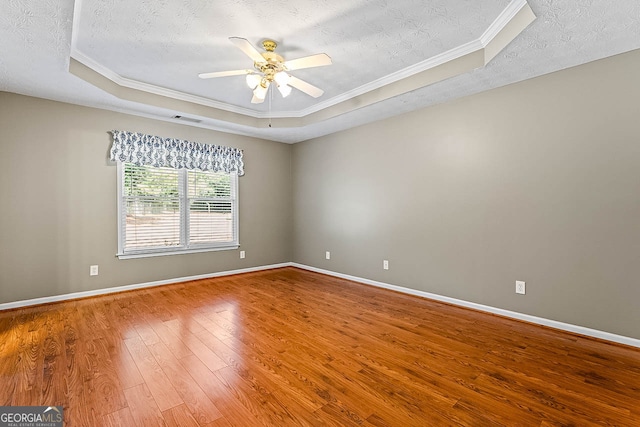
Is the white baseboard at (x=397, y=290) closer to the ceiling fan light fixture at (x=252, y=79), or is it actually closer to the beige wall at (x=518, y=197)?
the beige wall at (x=518, y=197)

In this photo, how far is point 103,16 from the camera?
2416 mm

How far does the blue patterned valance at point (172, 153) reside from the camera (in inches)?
164

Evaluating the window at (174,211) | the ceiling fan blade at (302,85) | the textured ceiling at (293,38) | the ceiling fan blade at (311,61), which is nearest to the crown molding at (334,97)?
the textured ceiling at (293,38)

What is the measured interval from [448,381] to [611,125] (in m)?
2.64

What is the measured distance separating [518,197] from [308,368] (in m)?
2.73

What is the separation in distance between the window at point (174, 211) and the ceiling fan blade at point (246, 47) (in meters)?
2.80

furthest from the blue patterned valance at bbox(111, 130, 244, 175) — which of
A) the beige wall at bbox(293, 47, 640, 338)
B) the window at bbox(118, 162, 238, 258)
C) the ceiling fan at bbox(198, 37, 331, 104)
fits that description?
the beige wall at bbox(293, 47, 640, 338)

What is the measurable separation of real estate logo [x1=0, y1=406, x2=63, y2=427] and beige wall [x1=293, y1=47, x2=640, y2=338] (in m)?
3.70

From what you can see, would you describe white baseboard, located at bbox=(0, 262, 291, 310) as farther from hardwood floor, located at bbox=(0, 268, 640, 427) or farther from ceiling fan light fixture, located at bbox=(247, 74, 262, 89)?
ceiling fan light fixture, located at bbox=(247, 74, 262, 89)

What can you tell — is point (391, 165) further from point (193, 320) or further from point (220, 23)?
point (193, 320)

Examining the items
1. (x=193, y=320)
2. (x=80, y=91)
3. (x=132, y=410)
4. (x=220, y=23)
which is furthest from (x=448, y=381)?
(x=80, y=91)

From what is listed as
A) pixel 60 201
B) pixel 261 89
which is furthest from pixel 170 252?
pixel 261 89

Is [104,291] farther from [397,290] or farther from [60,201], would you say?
[397,290]

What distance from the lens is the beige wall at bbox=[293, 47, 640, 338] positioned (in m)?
2.62
